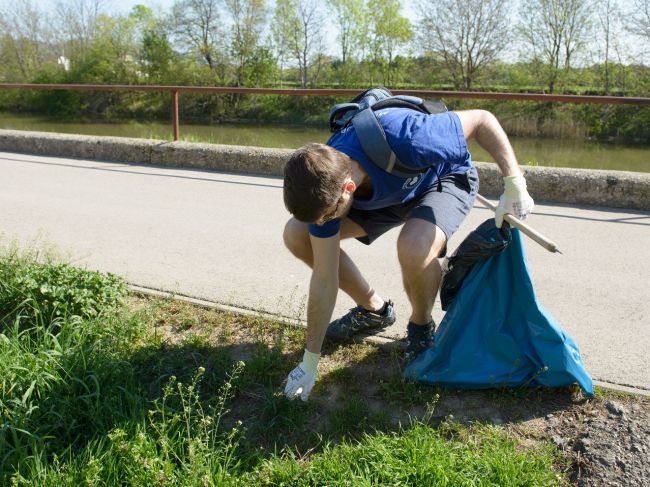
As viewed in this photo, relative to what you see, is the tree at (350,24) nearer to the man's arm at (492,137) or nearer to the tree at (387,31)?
the tree at (387,31)

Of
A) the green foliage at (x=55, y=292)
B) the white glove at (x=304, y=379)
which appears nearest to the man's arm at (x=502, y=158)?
the white glove at (x=304, y=379)

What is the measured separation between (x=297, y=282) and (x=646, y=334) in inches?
82.7

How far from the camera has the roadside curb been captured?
2.85 metres

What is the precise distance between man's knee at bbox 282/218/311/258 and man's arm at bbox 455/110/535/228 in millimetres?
872

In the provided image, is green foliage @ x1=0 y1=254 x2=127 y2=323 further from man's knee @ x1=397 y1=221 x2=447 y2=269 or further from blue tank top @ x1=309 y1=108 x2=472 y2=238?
man's knee @ x1=397 y1=221 x2=447 y2=269

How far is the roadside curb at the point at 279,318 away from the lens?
2848mm

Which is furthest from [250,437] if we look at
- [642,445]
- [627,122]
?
[627,122]

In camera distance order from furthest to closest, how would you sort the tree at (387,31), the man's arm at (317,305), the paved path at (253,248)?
1. the tree at (387,31)
2. the paved path at (253,248)
3. the man's arm at (317,305)

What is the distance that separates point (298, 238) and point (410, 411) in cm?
96

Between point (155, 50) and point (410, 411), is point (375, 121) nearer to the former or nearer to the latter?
point (410, 411)

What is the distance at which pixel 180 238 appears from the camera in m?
5.30

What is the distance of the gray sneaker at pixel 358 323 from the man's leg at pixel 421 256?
Answer: 1.70 feet

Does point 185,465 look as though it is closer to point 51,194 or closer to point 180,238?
point 180,238

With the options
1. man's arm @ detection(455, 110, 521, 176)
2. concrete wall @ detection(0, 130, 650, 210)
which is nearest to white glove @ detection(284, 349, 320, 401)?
man's arm @ detection(455, 110, 521, 176)
